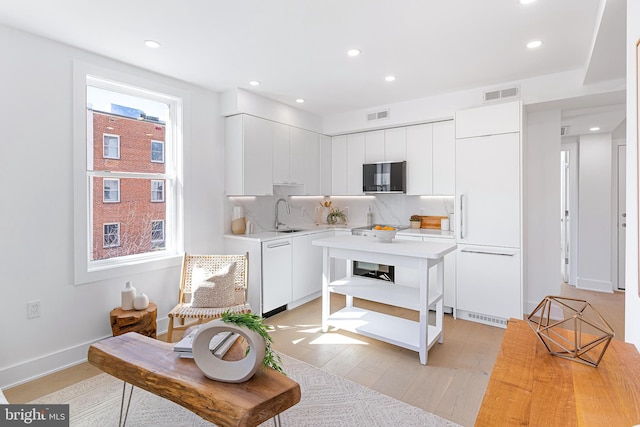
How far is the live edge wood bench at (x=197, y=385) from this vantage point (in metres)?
1.37

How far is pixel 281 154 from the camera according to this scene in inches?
172

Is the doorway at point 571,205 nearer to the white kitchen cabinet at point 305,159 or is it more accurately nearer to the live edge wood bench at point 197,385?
the white kitchen cabinet at point 305,159

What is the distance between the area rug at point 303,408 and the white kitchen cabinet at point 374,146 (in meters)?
3.14

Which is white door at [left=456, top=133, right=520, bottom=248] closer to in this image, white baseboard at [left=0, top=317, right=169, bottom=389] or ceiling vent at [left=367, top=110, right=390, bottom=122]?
ceiling vent at [left=367, top=110, right=390, bottom=122]

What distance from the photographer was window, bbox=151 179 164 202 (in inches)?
133

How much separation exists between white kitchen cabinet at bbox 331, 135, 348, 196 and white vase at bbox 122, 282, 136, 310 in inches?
123

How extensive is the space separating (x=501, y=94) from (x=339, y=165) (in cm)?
237

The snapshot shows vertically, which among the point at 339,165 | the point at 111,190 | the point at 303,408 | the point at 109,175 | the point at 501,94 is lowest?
the point at 303,408

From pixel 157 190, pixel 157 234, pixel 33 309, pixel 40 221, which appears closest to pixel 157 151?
pixel 157 190

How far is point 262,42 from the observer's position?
2.63 m

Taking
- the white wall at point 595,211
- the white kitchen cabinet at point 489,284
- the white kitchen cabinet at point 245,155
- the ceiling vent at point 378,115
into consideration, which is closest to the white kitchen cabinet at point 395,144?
the ceiling vent at point 378,115

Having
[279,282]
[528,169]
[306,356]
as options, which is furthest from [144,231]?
[528,169]

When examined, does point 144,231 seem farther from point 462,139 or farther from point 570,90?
point 570,90

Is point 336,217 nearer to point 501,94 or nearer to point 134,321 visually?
point 501,94
